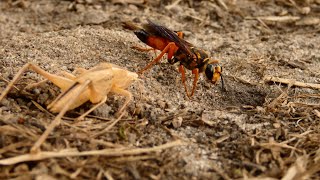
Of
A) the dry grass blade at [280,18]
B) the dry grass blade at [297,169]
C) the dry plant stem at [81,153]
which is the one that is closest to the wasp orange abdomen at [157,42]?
the dry plant stem at [81,153]

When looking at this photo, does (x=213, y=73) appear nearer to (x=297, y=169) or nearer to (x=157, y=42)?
(x=157, y=42)

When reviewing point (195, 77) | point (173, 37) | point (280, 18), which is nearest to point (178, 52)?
point (173, 37)

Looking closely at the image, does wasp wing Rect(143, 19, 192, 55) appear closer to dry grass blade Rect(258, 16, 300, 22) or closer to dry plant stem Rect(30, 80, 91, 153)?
dry plant stem Rect(30, 80, 91, 153)

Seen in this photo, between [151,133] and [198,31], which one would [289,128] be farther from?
[198,31]

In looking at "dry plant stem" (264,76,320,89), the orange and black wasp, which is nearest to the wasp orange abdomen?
the orange and black wasp

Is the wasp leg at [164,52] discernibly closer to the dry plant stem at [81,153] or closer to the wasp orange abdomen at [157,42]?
the wasp orange abdomen at [157,42]

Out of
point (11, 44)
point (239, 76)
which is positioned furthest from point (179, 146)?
point (11, 44)
